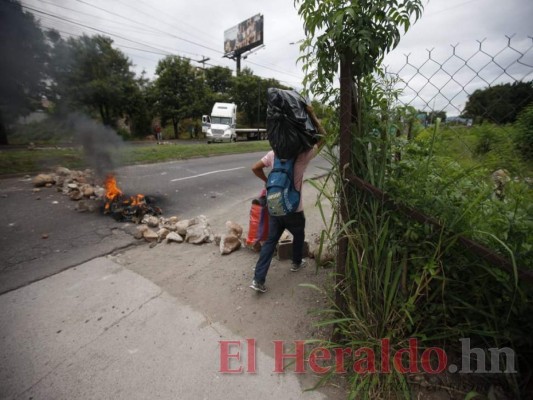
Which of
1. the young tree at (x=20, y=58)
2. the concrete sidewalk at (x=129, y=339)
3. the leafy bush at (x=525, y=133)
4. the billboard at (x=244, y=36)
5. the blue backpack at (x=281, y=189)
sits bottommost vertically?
the concrete sidewalk at (x=129, y=339)

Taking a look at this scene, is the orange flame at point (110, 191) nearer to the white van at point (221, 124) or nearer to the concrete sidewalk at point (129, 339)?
the concrete sidewalk at point (129, 339)

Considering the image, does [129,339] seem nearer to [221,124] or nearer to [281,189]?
[281,189]

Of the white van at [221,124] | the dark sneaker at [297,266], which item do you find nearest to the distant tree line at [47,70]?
the dark sneaker at [297,266]

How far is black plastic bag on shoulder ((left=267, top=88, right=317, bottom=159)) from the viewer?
2182mm

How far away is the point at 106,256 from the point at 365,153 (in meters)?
3.44

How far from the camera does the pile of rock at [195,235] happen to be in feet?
11.6

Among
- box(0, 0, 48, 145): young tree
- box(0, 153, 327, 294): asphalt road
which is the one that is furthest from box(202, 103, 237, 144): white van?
box(0, 0, 48, 145): young tree

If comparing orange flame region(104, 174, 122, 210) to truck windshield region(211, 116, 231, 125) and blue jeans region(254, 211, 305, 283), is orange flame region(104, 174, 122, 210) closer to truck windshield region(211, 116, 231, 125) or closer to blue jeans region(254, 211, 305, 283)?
blue jeans region(254, 211, 305, 283)

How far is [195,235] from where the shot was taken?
3875mm

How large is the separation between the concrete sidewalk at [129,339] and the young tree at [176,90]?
29.5 meters

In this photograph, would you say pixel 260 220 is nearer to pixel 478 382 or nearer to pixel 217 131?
pixel 478 382

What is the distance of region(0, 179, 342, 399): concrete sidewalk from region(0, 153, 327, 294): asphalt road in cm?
45

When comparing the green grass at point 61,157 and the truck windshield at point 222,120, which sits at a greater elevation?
the truck windshield at point 222,120

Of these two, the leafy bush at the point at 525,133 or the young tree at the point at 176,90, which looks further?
the young tree at the point at 176,90
